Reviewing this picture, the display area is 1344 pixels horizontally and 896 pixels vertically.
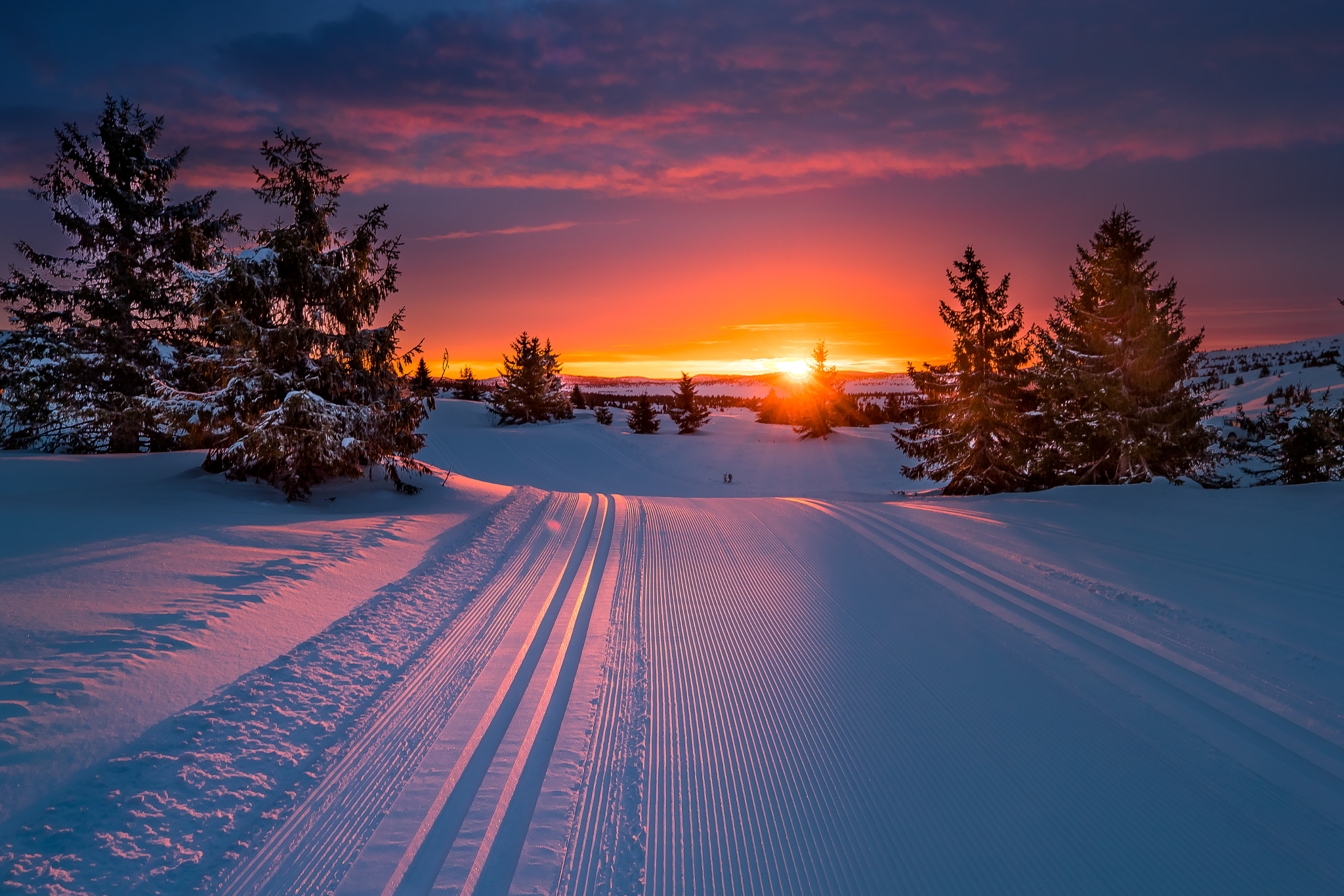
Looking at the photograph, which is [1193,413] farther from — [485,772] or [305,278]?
[305,278]

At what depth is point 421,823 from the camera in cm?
273

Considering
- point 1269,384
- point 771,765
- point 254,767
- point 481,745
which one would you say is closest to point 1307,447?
point 771,765

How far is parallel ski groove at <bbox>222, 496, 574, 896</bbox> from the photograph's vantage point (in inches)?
96.5

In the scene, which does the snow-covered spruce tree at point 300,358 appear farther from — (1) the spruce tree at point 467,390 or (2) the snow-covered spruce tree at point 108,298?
(1) the spruce tree at point 467,390

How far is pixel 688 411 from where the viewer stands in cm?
3925

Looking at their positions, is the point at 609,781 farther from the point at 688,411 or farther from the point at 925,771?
the point at 688,411

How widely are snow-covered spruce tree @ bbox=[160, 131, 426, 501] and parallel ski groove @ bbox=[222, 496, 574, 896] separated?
6.16m

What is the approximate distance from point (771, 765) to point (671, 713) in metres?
0.79

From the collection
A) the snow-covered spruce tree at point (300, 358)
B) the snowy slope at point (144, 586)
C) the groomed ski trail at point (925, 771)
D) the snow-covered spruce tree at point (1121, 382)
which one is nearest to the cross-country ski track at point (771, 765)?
the groomed ski trail at point (925, 771)

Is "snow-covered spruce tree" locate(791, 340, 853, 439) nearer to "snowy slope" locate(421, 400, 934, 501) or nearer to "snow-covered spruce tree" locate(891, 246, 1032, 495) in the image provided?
"snowy slope" locate(421, 400, 934, 501)

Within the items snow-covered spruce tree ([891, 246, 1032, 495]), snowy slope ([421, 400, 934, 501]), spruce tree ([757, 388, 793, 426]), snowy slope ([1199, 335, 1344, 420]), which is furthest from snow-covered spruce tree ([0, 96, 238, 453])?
spruce tree ([757, 388, 793, 426])

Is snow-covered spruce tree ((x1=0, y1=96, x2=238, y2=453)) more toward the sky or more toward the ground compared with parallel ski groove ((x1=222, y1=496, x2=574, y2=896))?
more toward the sky

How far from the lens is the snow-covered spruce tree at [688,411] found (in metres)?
38.5

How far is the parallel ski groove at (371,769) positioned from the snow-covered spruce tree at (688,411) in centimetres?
3309
